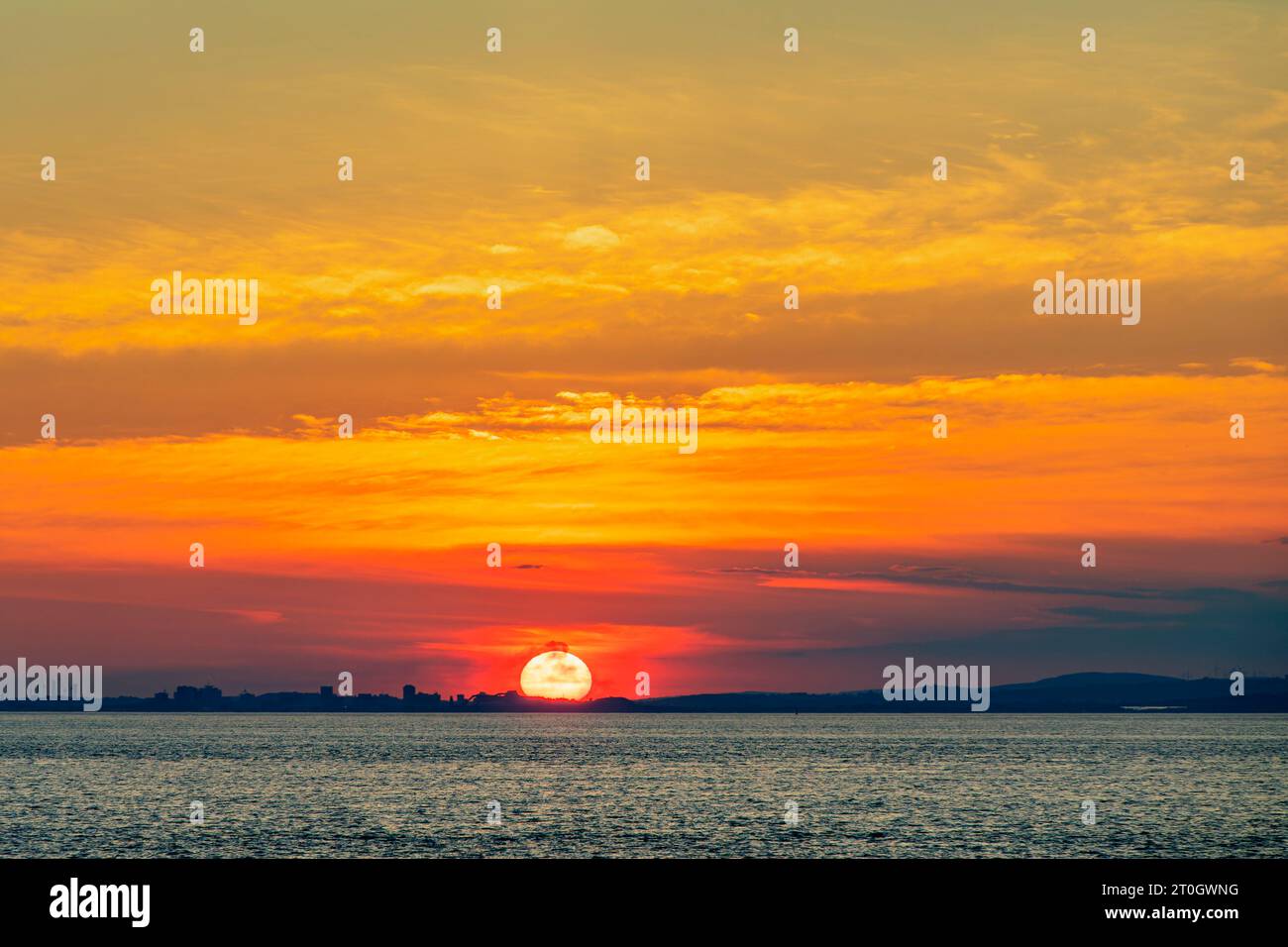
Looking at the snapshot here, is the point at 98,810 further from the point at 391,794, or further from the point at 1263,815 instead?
the point at 1263,815

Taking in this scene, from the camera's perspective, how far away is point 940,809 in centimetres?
10181

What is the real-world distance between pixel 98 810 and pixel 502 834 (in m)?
38.0

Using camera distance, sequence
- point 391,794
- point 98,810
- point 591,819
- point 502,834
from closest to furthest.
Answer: point 502,834, point 591,819, point 98,810, point 391,794
